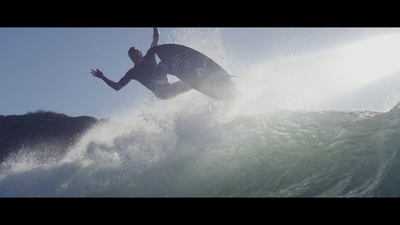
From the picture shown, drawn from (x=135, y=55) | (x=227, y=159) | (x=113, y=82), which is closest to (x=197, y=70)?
(x=135, y=55)

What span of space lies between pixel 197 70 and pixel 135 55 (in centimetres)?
201

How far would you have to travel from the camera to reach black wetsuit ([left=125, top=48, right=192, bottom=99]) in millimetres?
10039

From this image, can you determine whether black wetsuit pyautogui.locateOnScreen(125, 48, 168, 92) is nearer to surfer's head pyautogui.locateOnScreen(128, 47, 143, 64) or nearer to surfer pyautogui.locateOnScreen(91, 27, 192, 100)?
surfer pyautogui.locateOnScreen(91, 27, 192, 100)

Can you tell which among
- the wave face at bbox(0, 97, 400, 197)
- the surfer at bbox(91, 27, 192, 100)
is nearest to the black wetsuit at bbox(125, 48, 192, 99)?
the surfer at bbox(91, 27, 192, 100)

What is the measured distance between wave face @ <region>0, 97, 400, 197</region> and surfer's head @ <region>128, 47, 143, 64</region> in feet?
5.74

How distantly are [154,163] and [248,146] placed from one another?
2370 mm

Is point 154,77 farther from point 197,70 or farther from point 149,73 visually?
point 197,70

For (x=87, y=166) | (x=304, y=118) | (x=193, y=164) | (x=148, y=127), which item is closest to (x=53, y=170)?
(x=87, y=166)

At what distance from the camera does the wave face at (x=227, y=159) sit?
4.94 metres

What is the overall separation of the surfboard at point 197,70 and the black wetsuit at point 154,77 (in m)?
0.24
